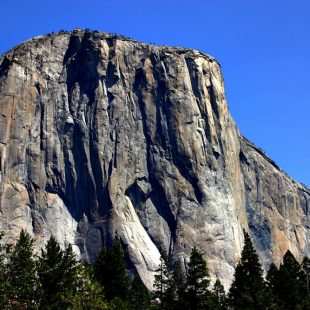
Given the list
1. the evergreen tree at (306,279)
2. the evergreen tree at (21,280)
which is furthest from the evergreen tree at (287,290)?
the evergreen tree at (21,280)

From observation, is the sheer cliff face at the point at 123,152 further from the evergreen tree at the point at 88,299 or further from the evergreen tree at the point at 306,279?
the evergreen tree at the point at 88,299

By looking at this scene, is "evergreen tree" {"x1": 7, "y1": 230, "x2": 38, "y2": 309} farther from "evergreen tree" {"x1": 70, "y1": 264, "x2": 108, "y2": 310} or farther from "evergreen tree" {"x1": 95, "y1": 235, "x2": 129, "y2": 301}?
"evergreen tree" {"x1": 95, "y1": 235, "x2": 129, "y2": 301}

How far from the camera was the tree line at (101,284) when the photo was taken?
41562 millimetres

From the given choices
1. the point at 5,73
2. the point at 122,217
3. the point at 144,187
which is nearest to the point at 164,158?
the point at 144,187

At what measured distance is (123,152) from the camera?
143 metres

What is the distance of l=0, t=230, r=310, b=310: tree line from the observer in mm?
41562

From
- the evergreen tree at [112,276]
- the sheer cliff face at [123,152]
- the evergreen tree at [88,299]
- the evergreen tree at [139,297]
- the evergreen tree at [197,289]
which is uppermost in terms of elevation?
the sheer cliff face at [123,152]

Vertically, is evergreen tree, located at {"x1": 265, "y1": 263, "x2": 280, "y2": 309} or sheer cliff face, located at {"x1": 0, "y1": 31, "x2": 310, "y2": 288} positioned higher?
sheer cliff face, located at {"x1": 0, "y1": 31, "x2": 310, "y2": 288}

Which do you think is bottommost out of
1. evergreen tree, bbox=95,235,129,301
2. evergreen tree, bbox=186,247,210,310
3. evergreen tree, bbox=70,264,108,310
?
evergreen tree, bbox=70,264,108,310

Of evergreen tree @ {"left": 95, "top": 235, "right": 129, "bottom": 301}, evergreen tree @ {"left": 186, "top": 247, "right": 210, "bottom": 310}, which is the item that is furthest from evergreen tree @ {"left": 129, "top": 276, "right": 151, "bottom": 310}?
evergreen tree @ {"left": 186, "top": 247, "right": 210, "bottom": 310}

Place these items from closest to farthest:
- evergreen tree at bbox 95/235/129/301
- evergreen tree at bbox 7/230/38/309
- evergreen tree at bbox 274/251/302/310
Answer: evergreen tree at bbox 7/230/38/309 → evergreen tree at bbox 95/235/129/301 → evergreen tree at bbox 274/251/302/310

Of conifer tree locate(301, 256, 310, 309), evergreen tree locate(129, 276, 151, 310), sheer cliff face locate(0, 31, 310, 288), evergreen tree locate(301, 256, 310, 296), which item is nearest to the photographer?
conifer tree locate(301, 256, 310, 309)

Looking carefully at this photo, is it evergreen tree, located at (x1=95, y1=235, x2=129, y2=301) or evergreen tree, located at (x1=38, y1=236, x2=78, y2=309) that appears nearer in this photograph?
evergreen tree, located at (x1=38, y1=236, x2=78, y2=309)

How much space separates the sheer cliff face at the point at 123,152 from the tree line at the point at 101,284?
60059 mm
